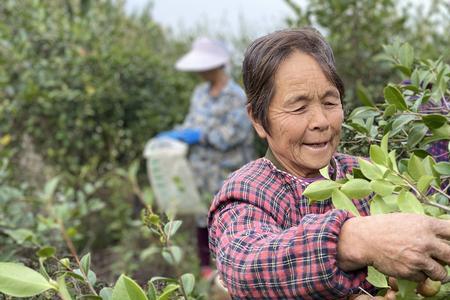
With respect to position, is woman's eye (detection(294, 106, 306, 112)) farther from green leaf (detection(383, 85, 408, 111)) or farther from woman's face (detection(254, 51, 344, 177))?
green leaf (detection(383, 85, 408, 111))

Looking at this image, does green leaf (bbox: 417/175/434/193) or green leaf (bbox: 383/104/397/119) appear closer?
green leaf (bbox: 417/175/434/193)

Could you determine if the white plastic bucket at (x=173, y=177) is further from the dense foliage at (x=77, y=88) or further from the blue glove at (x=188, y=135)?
the dense foliage at (x=77, y=88)

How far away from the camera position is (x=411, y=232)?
99 centimetres

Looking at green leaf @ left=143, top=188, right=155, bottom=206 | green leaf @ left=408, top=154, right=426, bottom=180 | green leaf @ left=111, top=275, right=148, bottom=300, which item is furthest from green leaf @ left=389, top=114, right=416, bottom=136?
green leaf @ left=143, top=188, right=155, bottom=206

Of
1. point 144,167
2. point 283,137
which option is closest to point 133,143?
point 144,167

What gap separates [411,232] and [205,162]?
4117 millimetres

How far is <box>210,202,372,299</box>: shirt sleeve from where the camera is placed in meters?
1.09

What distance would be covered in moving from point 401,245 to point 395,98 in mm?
558

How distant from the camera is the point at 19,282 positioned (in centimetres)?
109

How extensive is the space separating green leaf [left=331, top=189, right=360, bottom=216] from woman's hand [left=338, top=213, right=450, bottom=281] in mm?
74

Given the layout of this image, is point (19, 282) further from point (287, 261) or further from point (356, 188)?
point (356, 188)

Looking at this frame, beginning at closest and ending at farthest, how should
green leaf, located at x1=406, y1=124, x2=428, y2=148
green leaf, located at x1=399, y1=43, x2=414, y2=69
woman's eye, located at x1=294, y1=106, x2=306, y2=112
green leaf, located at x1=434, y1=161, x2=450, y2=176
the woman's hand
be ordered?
the woman's hand
green leaf, located at x1=434, y1=161, x2=450, y2=176
woman's eye, located at x1=294, y1=106, x2=306, y2=112
green leaf, located at x1=406, y1=124, x2=428, y2=148
green leaf, located at x1=399, y1=43, x2=414, y2=69

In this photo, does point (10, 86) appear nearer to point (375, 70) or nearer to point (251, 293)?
point (375, 70)

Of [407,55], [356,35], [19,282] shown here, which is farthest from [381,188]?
[356,35]
